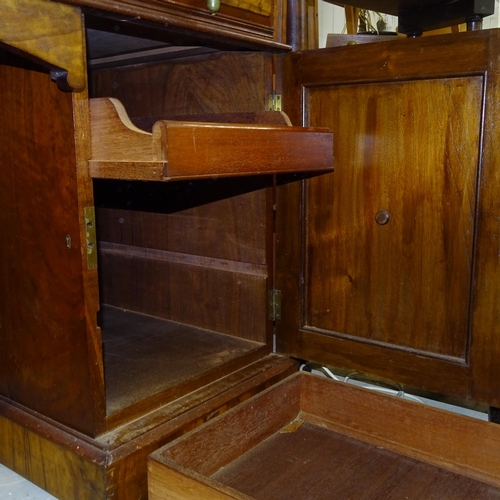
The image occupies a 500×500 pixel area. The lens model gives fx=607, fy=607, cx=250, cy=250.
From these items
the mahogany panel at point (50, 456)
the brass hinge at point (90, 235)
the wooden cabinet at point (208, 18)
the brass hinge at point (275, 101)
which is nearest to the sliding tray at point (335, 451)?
the mahogany panel at point (50, 456)

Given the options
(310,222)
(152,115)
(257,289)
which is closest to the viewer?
(310,222)

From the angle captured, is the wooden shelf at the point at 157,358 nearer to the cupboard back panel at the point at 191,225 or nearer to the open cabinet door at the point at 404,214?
the cupboard back panel at the point at 191,225

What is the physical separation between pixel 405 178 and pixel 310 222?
0.76 feet

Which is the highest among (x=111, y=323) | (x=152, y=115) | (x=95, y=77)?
(x=95, y=77)

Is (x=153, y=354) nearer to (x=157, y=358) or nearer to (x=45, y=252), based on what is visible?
(x=157, y=358)

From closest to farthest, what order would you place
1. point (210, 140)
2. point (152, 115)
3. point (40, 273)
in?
point (210, 140) → point (40, 273) → point (152, 115)

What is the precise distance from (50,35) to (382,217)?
2.24 feet

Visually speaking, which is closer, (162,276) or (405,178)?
(405,178)

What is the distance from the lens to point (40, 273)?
1043 mm

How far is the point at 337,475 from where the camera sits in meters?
1.12

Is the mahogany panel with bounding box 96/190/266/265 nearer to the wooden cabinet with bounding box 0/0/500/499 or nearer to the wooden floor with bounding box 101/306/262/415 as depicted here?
the wooden cabinet with bounding box 0/0/500/499

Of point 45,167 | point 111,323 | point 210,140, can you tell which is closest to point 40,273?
point 45,167

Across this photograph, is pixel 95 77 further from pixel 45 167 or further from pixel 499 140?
pixel 499 140

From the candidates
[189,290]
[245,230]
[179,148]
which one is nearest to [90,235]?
[179,148]
